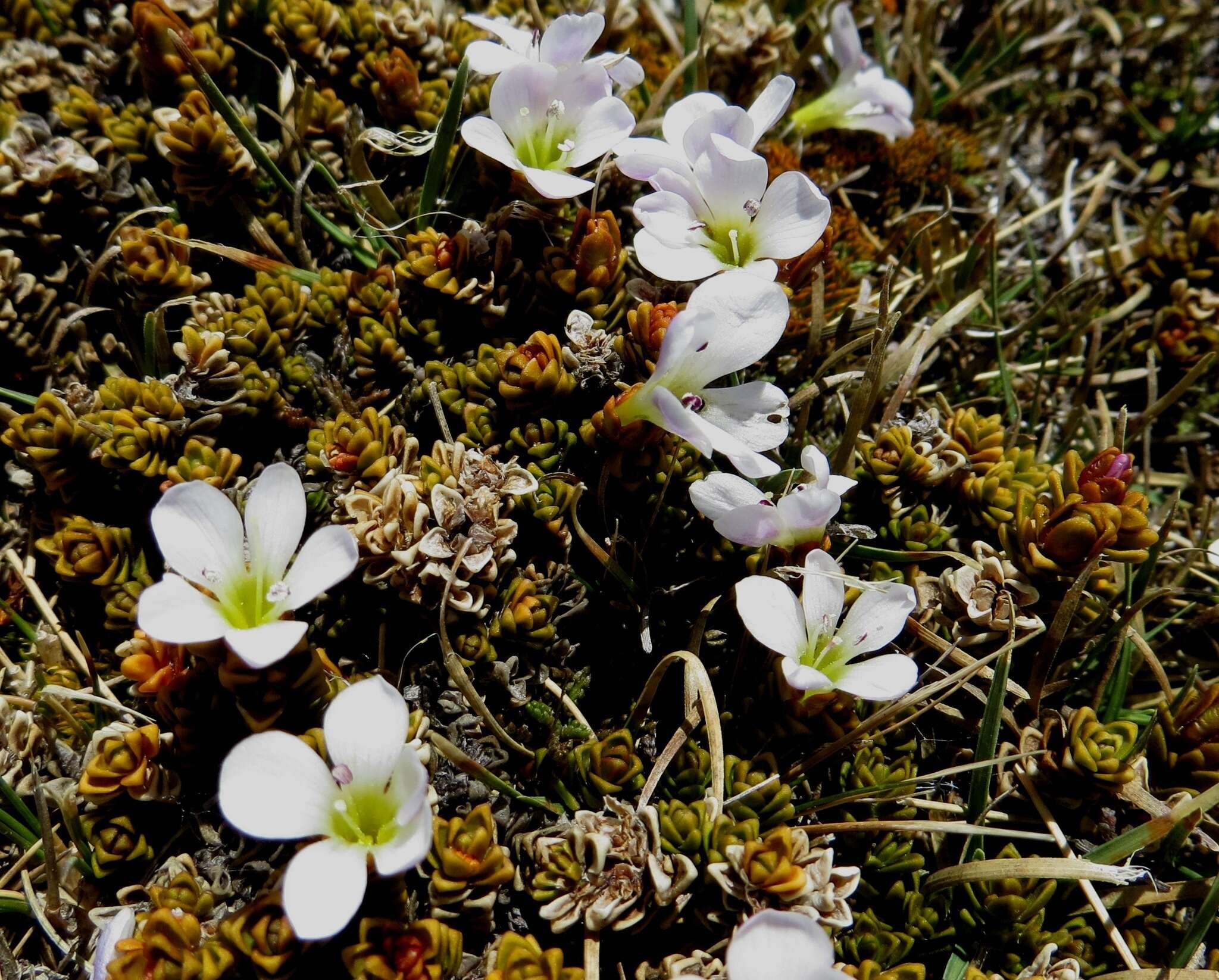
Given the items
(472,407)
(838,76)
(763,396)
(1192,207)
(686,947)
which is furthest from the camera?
(1192,207)

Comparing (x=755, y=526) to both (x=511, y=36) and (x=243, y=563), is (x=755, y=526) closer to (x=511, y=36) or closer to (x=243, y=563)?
(x=243, y=563)

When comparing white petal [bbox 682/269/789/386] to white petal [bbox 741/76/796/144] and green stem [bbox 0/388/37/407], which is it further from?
green stem [bbox 0/388/37/407]

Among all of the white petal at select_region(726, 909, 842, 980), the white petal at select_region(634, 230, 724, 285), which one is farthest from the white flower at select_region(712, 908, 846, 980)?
the white petal at select_region(634, 230, 724, 285)

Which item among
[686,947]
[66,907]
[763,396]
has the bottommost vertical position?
[66,907]

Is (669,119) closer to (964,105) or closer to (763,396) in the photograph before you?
(763,396)

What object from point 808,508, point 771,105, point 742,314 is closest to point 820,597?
point 808,508

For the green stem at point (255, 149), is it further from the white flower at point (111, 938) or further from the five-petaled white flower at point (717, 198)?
the white flower at point (111, 938)

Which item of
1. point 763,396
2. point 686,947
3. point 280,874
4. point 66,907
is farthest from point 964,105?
point 66,907
